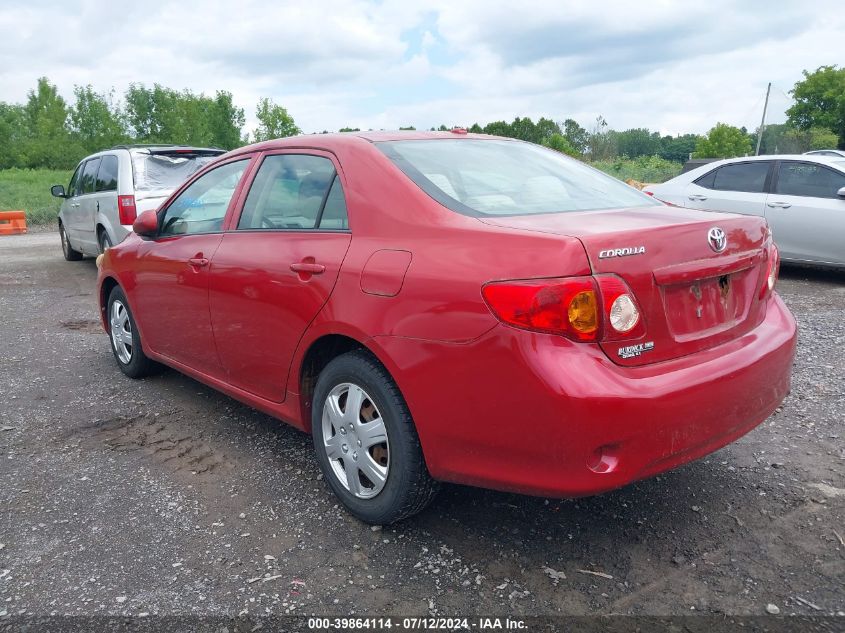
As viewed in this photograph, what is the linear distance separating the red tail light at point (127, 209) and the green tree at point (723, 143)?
61.0 metres

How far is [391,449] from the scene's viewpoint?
8.83 feet

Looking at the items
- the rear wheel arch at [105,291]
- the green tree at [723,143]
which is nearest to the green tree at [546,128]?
the green tree at [723,143]

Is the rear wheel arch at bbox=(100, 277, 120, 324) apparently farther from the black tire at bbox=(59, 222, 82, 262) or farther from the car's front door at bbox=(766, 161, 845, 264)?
the black tire at bbox=(59, 222, 82, 262)

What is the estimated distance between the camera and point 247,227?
355cm

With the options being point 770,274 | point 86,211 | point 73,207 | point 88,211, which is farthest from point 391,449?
point 73,207

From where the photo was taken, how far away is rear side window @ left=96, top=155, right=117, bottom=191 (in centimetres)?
878

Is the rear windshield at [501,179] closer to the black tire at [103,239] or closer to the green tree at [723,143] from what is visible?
the black tire at [103,239]

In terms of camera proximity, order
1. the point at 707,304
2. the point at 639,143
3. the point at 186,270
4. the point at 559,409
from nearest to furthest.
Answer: the point at 559,409
the point at 707,304
the point at 186,270
the point at 639,143

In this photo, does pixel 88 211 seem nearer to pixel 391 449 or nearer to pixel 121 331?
pixel 121 331

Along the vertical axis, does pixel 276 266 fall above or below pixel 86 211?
above

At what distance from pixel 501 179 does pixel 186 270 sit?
1.86m

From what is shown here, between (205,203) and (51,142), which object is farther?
(51,142)

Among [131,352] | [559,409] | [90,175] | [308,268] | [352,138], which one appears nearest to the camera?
[559,409]

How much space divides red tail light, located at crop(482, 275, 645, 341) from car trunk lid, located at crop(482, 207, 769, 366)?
0.05 m
